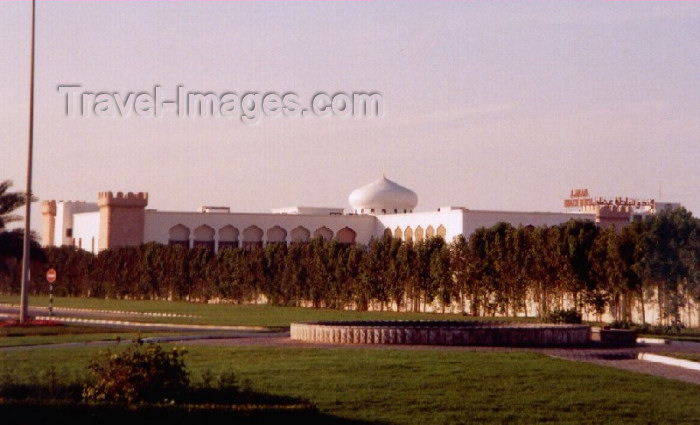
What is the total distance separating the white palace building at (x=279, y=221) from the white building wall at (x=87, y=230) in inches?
2.7

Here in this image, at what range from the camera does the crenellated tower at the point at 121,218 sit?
219 feet

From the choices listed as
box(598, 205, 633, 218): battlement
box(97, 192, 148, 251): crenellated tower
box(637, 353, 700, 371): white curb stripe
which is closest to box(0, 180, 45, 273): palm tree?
box(637, 353, 700, 371): white curb stripe

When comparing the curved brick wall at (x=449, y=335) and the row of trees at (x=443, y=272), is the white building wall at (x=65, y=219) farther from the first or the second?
the curved brick wall at (x=449, y=335)

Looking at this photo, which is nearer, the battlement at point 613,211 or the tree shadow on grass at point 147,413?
the tree shadow on grass at point 147,413

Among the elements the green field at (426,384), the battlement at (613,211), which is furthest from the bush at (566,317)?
the battlement at (613,211)

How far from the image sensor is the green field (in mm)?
11469

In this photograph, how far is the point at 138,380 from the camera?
11062mm

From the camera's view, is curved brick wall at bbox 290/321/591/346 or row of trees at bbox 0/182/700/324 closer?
curved brick wall at bbox 290/321/591/346

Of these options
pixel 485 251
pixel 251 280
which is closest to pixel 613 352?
pixel 485 251

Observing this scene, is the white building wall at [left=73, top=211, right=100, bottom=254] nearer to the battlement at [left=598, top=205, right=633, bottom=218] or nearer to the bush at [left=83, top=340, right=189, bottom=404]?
the battlement at [left=598, top=205, right=633, bottom=218]

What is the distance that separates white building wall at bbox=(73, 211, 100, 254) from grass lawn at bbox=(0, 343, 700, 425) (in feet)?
174

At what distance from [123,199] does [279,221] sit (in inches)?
439

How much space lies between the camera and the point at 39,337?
23750 mm

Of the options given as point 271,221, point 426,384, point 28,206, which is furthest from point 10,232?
point 271,221
